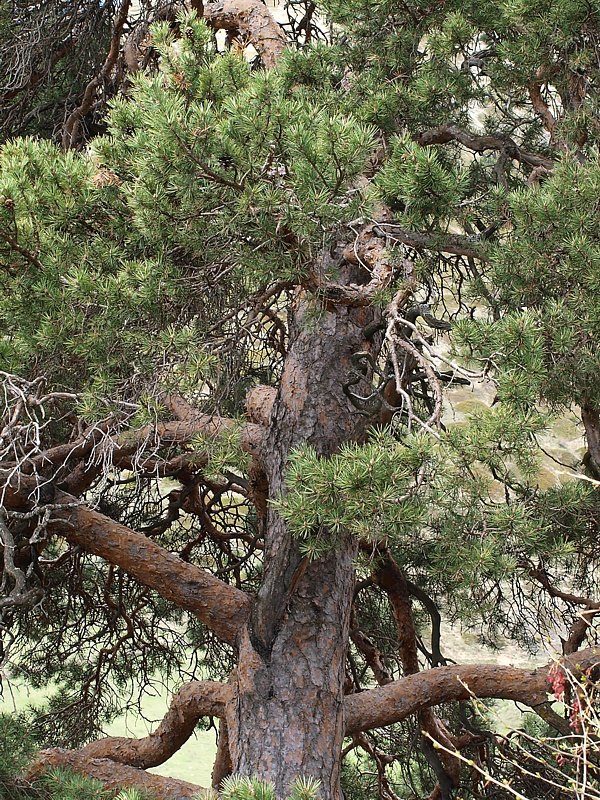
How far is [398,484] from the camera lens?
2.20 meters

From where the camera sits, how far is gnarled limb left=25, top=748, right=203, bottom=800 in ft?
11.3

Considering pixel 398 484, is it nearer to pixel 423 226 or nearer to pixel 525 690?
pixel 423 226

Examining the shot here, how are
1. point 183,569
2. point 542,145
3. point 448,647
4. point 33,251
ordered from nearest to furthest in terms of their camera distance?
point 33,251 < point 183,569 < point 542,145 < point 448,647

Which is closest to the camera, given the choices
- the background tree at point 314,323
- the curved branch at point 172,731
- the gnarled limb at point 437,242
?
the background tree at point 314,323

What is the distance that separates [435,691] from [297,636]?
2.16 ft

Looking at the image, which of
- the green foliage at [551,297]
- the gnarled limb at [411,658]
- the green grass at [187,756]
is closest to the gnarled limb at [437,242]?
the green foliage at [551,297]

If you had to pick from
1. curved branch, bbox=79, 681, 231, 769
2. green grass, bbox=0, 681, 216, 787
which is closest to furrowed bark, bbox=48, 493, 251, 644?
curved branch, bbox=79, 681, 231, 769

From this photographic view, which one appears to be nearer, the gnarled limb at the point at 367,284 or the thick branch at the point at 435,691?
the gnarled limb at the point at 367,284

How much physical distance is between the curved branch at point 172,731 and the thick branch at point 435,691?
0.53m

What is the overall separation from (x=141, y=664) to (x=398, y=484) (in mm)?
3549

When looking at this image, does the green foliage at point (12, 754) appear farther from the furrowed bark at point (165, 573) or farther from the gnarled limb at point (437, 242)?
the gnarled limb at point (437, 242)

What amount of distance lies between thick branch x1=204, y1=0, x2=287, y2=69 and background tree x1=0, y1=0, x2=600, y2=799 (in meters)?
0.86

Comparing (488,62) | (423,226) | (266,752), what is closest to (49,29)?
(488,62)

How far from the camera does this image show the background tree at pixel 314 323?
7.27ft
